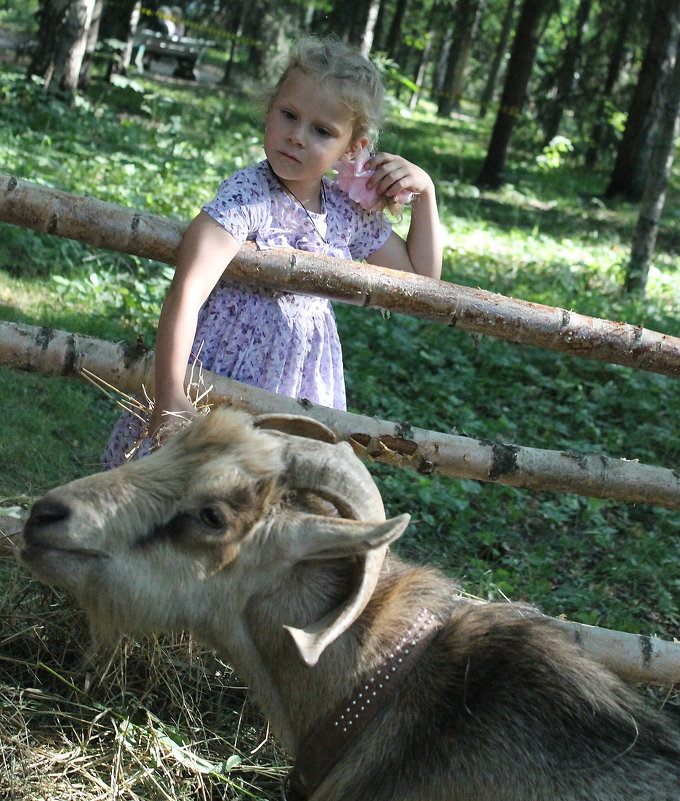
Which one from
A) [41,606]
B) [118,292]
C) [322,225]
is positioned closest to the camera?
[41,606]

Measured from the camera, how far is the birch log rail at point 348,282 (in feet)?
13.8

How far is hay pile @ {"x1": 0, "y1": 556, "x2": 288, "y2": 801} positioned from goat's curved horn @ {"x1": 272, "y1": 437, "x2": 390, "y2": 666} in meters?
1.21

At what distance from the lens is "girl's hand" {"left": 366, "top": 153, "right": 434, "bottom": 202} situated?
447 centimetres

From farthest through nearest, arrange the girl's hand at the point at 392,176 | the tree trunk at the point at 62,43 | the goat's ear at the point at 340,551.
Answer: the tree trunk at the point at 62,43 < the girl's hand at the point at 392,176 < the goat's ear at the point at 340,551

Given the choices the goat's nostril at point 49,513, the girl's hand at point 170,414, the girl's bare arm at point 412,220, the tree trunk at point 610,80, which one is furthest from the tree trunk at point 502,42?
the goat's nostril at point 49,513

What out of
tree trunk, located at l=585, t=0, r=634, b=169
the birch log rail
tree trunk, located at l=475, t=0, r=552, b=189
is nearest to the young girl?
the birch log rail

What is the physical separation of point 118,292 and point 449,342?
316 centimetres

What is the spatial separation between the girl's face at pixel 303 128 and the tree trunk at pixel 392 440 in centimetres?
97

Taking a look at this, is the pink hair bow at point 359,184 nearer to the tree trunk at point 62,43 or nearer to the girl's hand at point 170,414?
the girl's hand at point 170,414

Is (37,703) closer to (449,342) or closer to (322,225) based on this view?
(322,225)

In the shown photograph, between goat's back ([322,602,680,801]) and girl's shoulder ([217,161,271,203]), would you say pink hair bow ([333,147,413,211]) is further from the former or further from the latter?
goat's back ([322,602,680,801])

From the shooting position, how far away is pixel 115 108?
50.7 feet

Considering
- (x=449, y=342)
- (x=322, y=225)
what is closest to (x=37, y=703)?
(x=322, y=225)

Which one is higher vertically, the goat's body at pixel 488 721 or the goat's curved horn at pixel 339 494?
the goat's curved horn at pixel 339 494
